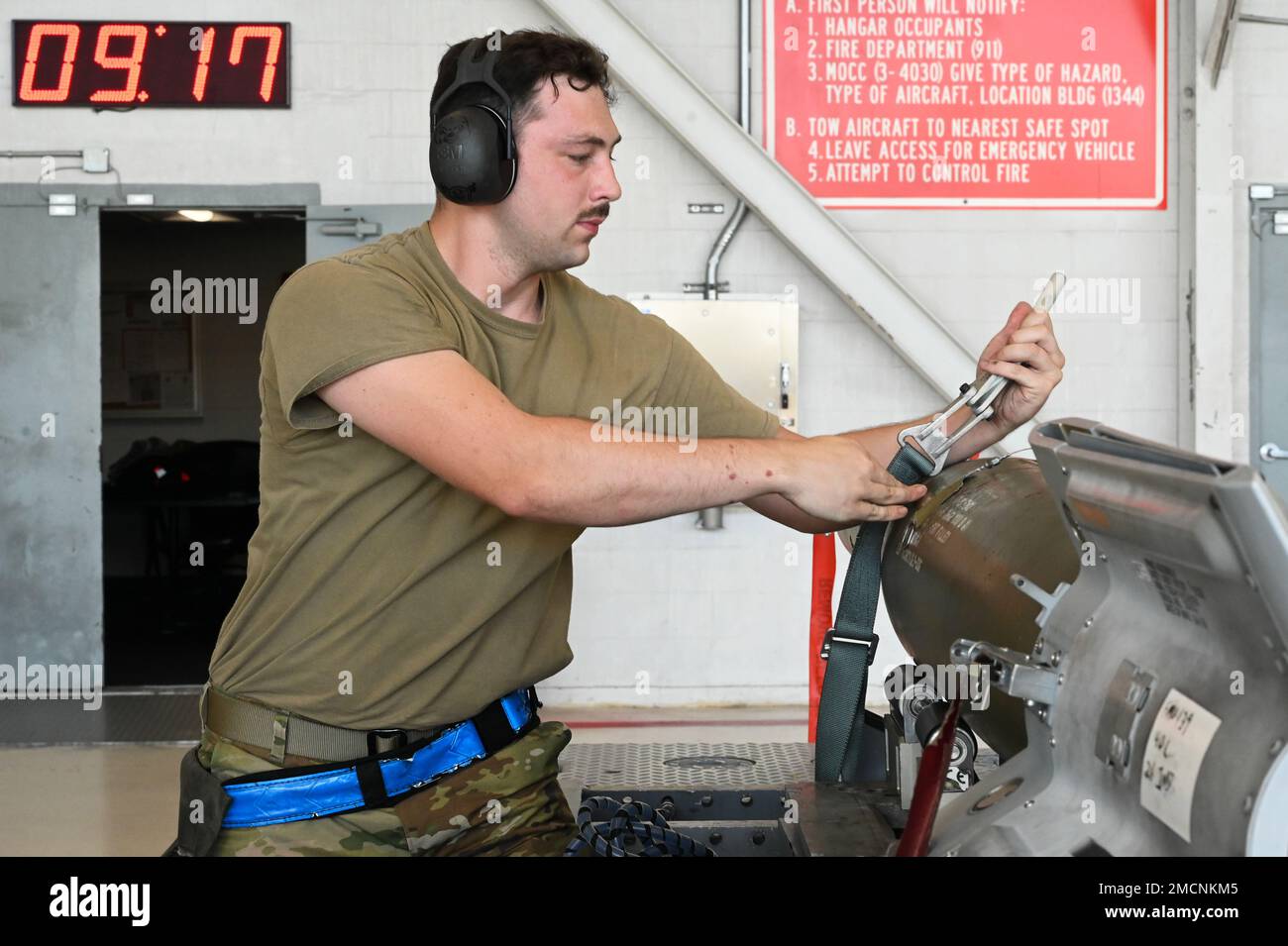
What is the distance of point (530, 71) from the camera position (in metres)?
1.58

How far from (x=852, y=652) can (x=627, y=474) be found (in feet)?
1.69

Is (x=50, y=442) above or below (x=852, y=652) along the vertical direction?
above

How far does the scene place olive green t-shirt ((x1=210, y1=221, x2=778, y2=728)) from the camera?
1.47 metres

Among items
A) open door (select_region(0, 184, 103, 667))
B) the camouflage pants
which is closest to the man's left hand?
the camouflage pants

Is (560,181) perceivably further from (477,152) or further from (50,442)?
(50,442)

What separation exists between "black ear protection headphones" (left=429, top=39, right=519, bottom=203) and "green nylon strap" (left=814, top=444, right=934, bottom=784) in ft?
2.10

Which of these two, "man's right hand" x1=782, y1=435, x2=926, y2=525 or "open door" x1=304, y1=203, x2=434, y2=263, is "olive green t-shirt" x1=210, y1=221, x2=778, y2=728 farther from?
"open door" x1=304, y1=203, x2=434, y2=263

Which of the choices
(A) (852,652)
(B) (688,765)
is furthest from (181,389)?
(A) (852,652)

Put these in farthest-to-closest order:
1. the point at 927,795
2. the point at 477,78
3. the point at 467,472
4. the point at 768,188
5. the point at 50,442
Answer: the point at 50,442 < the point at 768,188 < the point at 477,78 < the point at 467,472 < the point at 927,795

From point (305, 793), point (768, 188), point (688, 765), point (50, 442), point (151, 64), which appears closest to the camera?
point (305, 793)

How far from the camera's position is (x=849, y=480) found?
1.44m

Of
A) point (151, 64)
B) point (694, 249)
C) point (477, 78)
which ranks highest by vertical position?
point (151, 64)

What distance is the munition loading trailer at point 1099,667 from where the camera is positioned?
2.68 ft

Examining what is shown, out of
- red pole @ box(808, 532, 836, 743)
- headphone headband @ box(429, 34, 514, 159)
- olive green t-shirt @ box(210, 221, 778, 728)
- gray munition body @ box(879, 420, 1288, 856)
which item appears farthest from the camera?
red pole @ box(808, 532, 836, 743)
